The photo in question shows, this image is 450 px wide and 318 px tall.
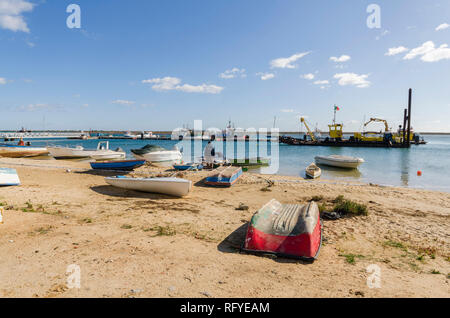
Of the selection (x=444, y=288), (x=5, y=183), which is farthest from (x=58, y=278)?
(x=5, y=183)

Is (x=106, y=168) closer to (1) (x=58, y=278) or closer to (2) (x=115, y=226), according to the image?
(2) (x=115, y=226)

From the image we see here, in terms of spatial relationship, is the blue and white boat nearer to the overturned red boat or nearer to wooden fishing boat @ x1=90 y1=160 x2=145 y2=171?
wooden fishing boat @ x1=90 y1=160 x2=145 y2=171

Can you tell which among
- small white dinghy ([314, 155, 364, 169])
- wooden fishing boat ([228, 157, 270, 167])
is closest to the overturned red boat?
wooden fishing boat ([228, 157, 270, 167])

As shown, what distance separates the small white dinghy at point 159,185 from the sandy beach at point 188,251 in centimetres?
64

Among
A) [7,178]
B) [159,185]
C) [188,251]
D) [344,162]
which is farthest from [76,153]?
[344,162]

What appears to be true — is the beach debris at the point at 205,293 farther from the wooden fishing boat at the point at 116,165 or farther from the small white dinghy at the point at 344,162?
the small white dinghy at the point at 344,162

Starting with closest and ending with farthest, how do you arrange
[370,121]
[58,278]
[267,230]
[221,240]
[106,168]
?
1. [58,278]
2. [267,230]
3. [221,240]
4. [106,168]
5. [370,121]

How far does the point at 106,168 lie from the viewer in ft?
62.1

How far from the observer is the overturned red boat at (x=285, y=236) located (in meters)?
5.32

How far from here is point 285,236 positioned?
5598mm

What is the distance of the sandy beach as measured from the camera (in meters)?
3.96

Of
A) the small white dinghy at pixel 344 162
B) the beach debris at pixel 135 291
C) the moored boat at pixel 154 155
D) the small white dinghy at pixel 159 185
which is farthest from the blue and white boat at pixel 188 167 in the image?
the small white dinghy at pixel 344 162
